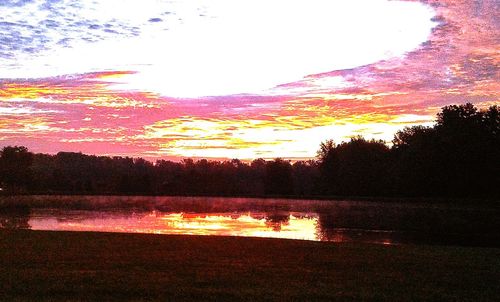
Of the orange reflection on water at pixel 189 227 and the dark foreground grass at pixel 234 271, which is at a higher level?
the dark foreground grass at pixel 234 271

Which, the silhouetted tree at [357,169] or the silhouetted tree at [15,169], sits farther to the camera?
the silhouetted tree at [15,169]

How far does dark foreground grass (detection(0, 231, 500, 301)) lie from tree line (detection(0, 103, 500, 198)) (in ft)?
161

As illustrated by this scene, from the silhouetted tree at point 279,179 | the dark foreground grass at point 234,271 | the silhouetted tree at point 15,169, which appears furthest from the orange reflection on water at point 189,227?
the silhouetted tree at point 15,169

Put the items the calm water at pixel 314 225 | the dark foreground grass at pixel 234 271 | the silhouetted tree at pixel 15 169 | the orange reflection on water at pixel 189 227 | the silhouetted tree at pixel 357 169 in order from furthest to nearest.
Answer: the silhouetted tree at pixel 15 169
the silhouetted tree at pixel 357 169
the orange reflection on water at pixel 189 227
the calm water at pixel 314 225
the dark foreground grass at pixel 234 271

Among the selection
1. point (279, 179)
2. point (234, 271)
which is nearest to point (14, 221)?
point (234, 271)

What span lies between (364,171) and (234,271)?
80.3m

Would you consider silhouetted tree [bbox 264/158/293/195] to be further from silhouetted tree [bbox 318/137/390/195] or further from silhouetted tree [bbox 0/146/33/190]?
silhouetted tree [bbox 0/146/33/190]

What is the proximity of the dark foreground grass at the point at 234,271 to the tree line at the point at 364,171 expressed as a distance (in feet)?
161

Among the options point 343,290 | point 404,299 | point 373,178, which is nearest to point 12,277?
point 343,290

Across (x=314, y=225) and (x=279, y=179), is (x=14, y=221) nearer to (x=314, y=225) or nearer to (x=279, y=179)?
(x=314, y=225)

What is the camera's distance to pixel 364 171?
90062 millimetres

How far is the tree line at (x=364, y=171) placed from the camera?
63.4m

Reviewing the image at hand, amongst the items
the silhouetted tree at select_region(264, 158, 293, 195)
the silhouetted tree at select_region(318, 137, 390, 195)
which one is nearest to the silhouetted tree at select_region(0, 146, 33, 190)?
the silhouetted tree at select_region(264, 158, 293, 195)

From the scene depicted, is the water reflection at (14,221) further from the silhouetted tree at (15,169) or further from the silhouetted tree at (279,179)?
the silhouetted tree at (15,169)
